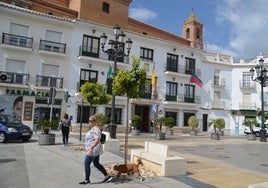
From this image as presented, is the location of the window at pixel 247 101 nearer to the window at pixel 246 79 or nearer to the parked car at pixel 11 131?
the window at pixel 246 79

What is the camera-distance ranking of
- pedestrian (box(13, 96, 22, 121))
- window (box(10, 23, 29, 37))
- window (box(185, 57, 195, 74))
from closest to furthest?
1. pedestrian (box(13, 96, 22, 121))
2. window (box(10, 23, 29, 37))
3. window (box(185, 57, 195, 74))

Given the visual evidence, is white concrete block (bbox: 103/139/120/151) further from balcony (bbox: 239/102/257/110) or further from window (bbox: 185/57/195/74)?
balcony (bbox: 239/102/257/110)

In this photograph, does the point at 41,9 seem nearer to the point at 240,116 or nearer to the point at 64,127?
the point at 64,127

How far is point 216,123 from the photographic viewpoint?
24.5m

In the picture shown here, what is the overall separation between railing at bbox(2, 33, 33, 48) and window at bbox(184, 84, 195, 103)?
1967 centimetres

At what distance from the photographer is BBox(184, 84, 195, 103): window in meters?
34.4

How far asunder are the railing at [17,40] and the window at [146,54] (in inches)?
497

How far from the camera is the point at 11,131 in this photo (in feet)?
45.0

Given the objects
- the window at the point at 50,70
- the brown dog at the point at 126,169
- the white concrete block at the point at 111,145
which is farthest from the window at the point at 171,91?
the brown dog at the point at 126,169

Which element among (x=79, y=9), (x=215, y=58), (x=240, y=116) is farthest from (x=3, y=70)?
(x=240, y=116)

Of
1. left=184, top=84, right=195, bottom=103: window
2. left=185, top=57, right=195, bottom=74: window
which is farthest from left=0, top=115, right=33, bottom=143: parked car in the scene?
left=185, top=57, right=195, bottom=74: window

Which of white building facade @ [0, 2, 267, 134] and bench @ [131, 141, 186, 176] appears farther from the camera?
white building facade @ [0, 2, 267, 134]

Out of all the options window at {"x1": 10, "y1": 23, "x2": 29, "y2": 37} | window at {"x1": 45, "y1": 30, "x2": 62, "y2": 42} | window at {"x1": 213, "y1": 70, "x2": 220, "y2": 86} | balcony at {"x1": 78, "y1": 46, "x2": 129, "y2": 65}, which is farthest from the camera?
window at {"x1": 213, "y1": 70, "x2": 220, "y2": 86}

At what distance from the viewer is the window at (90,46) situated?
2728 centimetres
